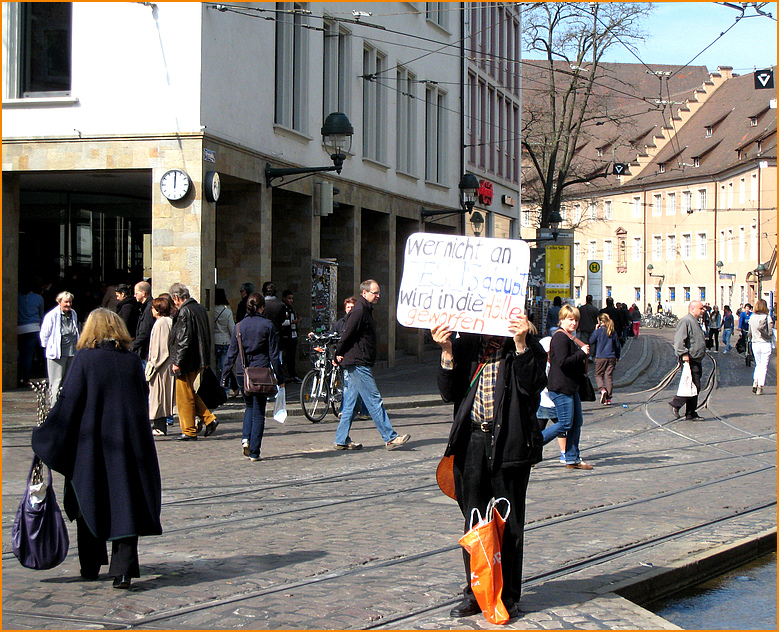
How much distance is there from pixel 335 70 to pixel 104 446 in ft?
61.2

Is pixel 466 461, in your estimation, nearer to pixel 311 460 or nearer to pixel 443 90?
pixel 311 460

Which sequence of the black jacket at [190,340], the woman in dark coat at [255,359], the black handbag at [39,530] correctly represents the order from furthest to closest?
the black jacket at [190,340], the woman in dark coat at [255,359], the black handbag at [39,530]

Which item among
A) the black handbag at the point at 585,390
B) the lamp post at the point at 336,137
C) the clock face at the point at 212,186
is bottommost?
the black handbag at the point at 585,390

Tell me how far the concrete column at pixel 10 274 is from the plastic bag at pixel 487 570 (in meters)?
15.1

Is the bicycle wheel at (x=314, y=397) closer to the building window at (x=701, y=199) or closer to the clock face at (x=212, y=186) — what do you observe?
the clock face at (x=212, y=186)

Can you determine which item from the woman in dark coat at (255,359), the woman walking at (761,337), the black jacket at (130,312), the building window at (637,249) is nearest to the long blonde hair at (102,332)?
the woman in dark coat at (255,359)

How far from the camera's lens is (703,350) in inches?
645

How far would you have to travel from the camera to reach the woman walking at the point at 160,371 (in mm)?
12891

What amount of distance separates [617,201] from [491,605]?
8201cm

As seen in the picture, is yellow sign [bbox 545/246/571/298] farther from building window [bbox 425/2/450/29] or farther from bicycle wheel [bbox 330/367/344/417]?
bicycle wheel [bbox 330/367/344/417]

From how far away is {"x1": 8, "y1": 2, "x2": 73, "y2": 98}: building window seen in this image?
18062 mm

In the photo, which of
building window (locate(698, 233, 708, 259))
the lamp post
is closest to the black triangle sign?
the lamp post

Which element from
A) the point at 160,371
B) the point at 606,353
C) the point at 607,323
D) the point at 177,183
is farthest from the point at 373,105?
the point at 160,371

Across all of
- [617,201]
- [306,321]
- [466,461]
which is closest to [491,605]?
[466,461]
